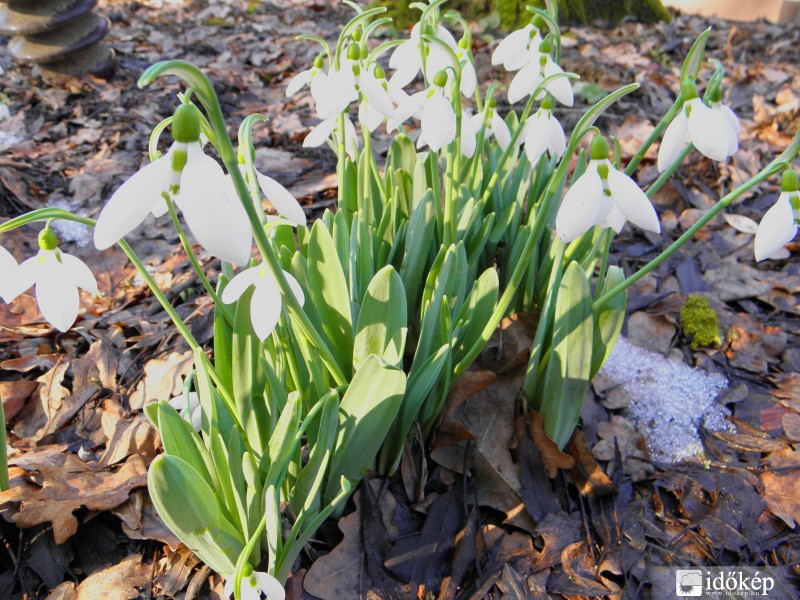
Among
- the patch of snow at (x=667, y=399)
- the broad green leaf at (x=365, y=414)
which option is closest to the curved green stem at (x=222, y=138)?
the broad green leaf at (x=365, y=414)

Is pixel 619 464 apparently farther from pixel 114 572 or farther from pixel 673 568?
pixel 114 572

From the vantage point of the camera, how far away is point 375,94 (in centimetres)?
114

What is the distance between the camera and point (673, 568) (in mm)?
1266

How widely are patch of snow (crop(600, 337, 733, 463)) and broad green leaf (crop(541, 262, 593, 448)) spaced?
35 centimetres

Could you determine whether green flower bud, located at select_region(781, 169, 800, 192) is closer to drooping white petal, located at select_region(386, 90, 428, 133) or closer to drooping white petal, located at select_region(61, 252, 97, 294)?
drooping white petal, located at select_region(386, 90, 428, 133)

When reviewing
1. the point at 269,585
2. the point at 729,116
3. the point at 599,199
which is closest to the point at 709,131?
the point at 729,116

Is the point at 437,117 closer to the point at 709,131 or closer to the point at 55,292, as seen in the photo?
the point at 709,131

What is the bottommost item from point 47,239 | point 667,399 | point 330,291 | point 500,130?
point 667,399

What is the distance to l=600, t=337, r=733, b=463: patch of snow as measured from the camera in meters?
1.55

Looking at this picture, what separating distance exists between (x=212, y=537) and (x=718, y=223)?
2.26 meters

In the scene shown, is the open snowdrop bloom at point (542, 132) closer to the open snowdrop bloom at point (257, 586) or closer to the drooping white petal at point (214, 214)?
the drooping white petal at point (214, 214)

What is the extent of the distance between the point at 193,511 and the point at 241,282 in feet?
1.20

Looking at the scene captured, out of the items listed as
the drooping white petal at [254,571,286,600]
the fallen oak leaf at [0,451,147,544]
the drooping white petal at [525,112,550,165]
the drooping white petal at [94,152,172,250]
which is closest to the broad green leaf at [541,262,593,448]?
the drooping white petal at [525,112,550,165]

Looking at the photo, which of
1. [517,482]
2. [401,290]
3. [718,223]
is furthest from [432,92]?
[718,223]
